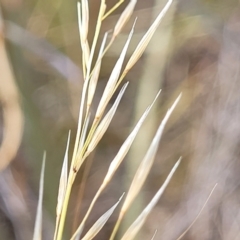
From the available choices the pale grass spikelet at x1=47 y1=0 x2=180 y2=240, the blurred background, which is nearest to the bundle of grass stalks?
the pale grass spikelet at x1=47 y1=0 x2=180 y2=240

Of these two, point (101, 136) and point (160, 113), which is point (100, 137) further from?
point (160, 113)

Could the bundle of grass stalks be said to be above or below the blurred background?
above

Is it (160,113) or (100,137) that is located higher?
(100,137)

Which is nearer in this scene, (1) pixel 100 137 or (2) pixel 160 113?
(1) pixel 100 137

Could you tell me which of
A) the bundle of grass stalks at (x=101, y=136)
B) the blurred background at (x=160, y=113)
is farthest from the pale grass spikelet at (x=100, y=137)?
the blurred background at (x=160, y=113)

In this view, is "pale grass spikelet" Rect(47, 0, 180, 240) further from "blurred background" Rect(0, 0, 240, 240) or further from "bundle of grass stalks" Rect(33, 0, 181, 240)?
"blurred background" Rect(0, 0, 240, 240)

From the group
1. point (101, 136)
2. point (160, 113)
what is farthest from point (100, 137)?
point (160, 113)

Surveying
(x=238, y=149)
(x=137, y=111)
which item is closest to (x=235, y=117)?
(x=238, y=149)

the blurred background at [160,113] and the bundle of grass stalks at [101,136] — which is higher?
the bundle of grass stalks at [101,136]

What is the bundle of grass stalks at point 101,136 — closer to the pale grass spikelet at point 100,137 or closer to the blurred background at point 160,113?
the pale grass spikelet at point 100,137
